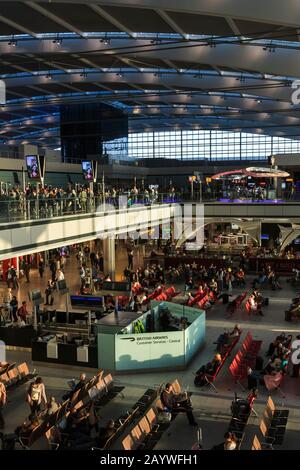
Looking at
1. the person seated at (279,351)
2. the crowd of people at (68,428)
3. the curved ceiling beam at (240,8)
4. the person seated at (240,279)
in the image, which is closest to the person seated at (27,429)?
the crowd of people at (68,428)

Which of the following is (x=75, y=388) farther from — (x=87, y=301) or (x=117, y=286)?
(x=117, y=286)

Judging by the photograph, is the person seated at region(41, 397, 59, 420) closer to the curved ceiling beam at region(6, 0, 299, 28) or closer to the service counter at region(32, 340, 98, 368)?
the service counter at region(32, 340, 98, 368)

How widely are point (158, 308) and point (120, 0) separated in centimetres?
1042

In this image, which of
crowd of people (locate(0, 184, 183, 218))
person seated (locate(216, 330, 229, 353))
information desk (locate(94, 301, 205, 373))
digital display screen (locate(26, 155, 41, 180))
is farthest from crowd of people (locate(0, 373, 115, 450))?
digital display screen (locate(26, 155, 41, 180))

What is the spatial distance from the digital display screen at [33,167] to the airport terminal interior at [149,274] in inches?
2.9

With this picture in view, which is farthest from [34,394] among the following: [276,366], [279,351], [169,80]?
[169,80]

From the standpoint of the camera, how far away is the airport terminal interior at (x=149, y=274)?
1056 centimetres

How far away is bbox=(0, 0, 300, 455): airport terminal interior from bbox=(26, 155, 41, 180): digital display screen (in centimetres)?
7

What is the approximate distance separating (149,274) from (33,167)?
30.5 feet

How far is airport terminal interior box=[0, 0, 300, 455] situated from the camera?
1056cm

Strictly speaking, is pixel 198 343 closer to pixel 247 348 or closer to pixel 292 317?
pixel 247 348

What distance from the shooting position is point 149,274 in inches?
1037

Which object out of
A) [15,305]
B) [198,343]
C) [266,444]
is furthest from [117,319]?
[266,444]

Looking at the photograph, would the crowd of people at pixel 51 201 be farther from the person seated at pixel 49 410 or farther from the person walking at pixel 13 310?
the person seated at pixel 49 410
